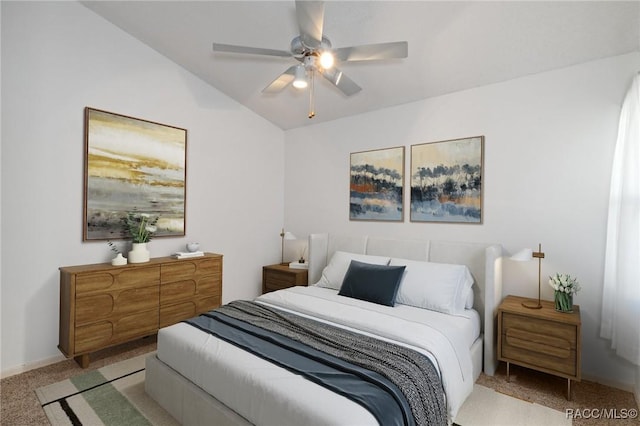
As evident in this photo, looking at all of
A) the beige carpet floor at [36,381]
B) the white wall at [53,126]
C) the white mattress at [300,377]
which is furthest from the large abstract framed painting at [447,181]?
the beige carpet floor at [36,381]

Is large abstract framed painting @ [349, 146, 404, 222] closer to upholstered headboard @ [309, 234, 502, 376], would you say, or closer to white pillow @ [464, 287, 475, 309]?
upholstered headboard @ [309, 234, 502, 376]

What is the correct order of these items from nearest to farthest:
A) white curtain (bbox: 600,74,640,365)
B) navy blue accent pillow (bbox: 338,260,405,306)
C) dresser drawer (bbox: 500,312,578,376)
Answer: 1. white curtain (bbox: 600,74,640,365)
2. dresser drawer (bbox: 500,312,578,376)
3. navy blue accent pillow (bbox: 338,260,405,306)

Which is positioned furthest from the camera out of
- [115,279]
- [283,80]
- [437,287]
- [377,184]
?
[377,184]

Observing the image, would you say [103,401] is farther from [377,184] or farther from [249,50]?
[377,184]

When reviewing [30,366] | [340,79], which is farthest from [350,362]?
[30,366]

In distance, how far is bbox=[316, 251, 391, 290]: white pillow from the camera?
3320 mm

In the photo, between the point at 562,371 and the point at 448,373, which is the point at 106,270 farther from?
the point at 562,371

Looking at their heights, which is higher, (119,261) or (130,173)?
(130,173)

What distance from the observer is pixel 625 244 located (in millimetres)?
2260

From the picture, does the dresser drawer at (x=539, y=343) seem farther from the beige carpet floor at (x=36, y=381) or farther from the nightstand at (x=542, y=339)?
the beige carpet floor at (x=36, y=381)

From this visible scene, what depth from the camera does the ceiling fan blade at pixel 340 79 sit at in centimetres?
252

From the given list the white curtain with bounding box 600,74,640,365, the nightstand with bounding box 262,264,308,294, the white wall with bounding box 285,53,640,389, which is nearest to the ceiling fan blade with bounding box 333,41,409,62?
the white wall with bounding box 285,53,640,389

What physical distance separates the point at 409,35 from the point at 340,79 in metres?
0.72

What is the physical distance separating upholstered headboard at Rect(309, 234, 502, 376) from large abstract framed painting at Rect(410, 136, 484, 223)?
12.7 inches
